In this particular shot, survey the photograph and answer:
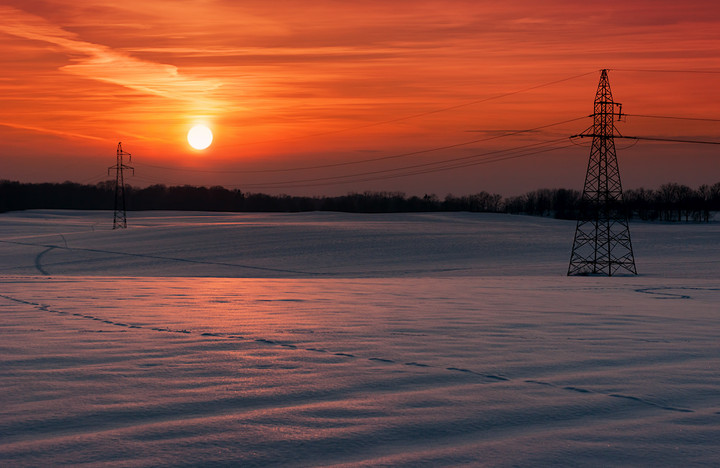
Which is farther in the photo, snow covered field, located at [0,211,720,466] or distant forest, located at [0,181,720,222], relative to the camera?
distant forest, located at [0,181,720,222]

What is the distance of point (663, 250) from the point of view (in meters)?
49.5

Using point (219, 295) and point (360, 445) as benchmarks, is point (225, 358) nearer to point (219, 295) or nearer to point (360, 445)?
point (360, 445)

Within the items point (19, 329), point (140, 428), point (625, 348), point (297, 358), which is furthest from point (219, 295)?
point (140, 428)

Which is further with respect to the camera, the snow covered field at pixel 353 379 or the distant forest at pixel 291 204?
the distant forest at pixel 291 204

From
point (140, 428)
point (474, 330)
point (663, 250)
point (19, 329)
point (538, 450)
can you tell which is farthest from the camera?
point (663, 250)

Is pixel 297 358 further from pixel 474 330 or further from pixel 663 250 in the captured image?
pixel 663 250

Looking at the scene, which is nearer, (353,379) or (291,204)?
(353,379)

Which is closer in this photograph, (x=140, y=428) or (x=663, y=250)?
(x=140, y=428)

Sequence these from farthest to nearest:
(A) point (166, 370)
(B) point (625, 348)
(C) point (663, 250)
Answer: (C) point (663, 250), (B) point (625, 348), (A) point (166, 370)

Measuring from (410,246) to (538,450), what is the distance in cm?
4488

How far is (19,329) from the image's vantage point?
1000 cm

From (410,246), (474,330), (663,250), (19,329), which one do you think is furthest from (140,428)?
(663,250)

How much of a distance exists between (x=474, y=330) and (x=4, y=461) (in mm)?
7329

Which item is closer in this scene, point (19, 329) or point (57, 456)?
point (57, 456)
